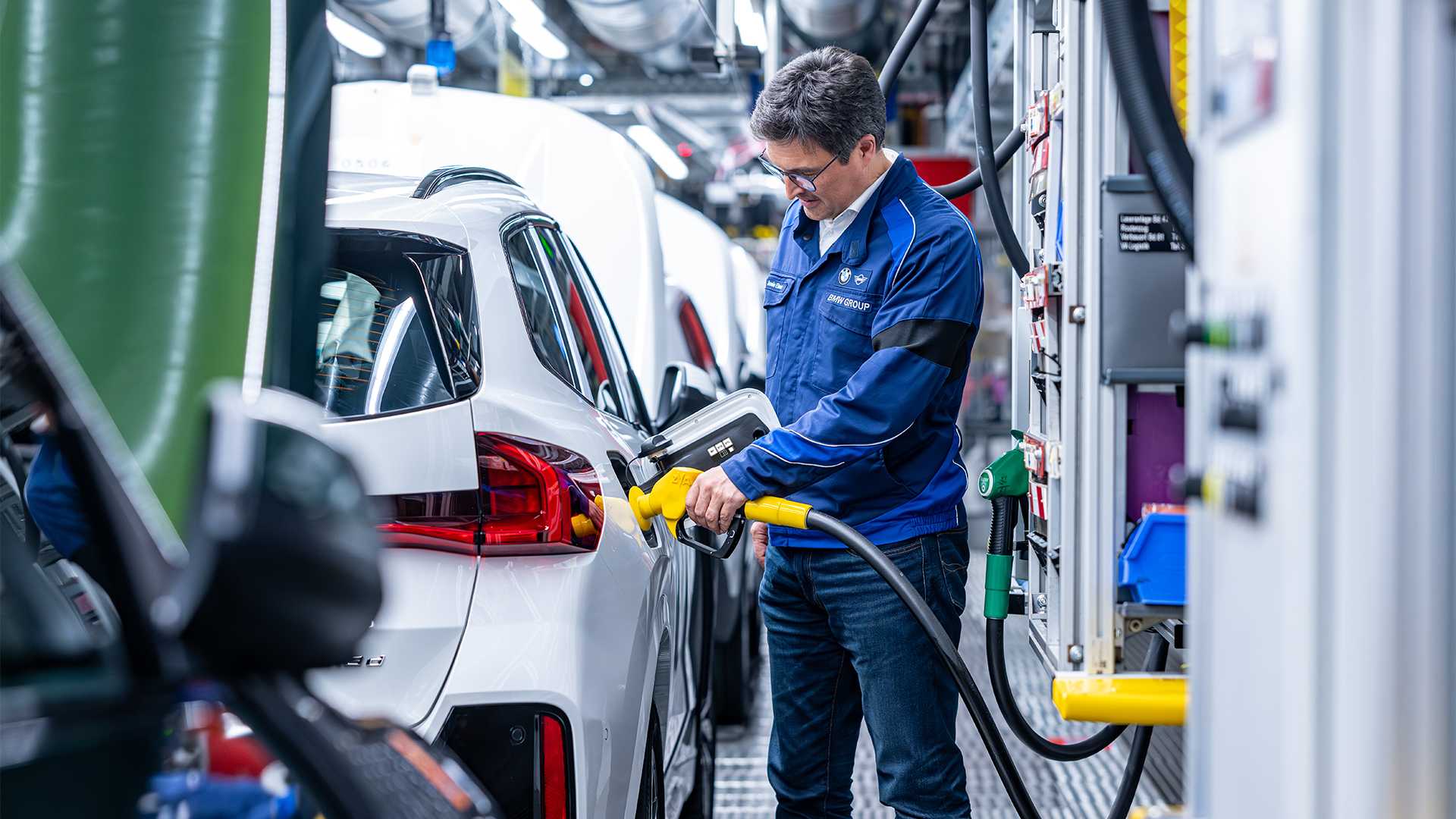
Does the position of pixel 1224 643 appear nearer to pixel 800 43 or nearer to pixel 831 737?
pixel 831 737

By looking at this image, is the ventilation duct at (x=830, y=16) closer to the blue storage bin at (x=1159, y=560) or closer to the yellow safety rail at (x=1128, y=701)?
the blue storage bin at (x=1159, y=560)

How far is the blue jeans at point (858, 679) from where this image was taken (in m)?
2.45

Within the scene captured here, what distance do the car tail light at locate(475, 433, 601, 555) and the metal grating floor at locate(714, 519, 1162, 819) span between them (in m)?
1.99

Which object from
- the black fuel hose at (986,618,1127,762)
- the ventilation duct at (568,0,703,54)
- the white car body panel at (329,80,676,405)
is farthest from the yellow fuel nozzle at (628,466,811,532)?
the ventilation duct at (568,0,703,54)

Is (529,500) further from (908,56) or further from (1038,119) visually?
(908,56)

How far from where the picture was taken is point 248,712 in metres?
1.21

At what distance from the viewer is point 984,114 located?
2564 millimetres

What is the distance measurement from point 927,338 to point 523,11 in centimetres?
501

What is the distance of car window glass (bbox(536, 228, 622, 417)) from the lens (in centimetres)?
265

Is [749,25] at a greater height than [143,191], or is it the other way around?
[749,25]

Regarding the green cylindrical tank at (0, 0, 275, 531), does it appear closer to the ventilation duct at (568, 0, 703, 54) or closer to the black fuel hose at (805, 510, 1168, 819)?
the black fuel hose at (805, 510, 1168, 819)

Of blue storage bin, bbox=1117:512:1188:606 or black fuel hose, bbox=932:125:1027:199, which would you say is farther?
black fuel hose, bbox=932:125:1027:199

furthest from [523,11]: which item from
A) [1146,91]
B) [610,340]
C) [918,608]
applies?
[1146,91]

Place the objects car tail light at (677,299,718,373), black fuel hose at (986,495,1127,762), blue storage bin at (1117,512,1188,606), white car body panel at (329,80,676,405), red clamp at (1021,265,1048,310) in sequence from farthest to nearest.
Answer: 1. car tail light at (677,299,718,373)
2. white car body panel at (329,80,676,405)
3. black fuel hose at (986,495,1127,762)
4. red clamp at (1021,265,1048,310)
5. blue storage bin at (1117,512,1188,606)
